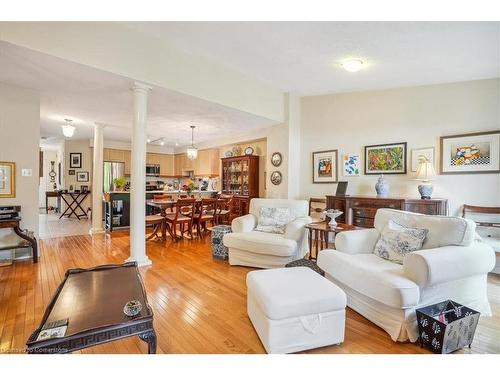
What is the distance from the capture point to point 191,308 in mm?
2152

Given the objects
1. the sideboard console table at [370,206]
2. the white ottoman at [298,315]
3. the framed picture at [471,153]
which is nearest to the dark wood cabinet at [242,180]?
the sideboard console table at [370,206]

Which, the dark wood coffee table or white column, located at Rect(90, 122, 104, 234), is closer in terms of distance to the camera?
the dark wood coffee table

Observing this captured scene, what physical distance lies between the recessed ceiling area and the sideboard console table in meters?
2.10

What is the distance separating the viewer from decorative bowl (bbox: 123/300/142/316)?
50.7 inches

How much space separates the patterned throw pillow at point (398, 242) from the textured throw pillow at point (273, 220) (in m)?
1.24

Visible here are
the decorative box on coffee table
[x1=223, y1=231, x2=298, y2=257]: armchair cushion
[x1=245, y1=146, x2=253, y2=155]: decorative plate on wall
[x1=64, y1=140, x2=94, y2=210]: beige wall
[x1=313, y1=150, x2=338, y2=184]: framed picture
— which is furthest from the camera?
[x1=64, y1=140, x2=94, y2=210]: beige wall

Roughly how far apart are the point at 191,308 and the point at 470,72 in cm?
444

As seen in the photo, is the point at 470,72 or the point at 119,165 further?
the point at 119,165

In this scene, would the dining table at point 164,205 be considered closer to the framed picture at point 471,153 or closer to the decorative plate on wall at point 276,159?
the decorative plate on wall at point 276,159

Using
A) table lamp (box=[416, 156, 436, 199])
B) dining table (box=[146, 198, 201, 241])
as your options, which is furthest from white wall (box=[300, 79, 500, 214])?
dining table (box=[146, 198, 201, 241])

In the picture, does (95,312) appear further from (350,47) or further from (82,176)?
(82,176)

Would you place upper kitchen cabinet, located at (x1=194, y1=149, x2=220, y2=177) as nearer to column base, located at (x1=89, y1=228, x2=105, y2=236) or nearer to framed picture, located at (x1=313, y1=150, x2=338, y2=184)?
column base, located at (x1=89, y1=228, x2=105, y2=236)
